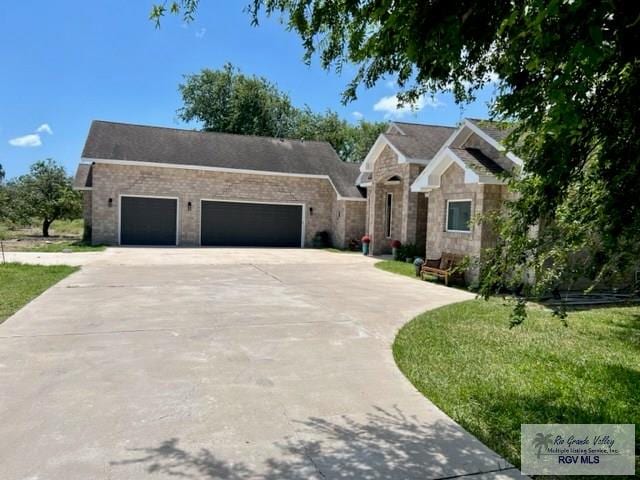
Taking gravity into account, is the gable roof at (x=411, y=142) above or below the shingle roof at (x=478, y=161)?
above

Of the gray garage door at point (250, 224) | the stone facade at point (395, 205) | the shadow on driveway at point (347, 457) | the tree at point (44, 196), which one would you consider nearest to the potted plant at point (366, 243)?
the stone facade at point (395, 205)

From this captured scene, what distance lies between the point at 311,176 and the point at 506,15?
22.4 metres

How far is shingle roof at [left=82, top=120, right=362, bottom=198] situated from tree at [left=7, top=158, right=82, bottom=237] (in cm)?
579

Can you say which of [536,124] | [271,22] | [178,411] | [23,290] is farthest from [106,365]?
[23,290]

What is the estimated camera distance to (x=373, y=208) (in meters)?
20.4

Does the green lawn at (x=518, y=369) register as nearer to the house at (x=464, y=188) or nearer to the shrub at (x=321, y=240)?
the house at (x=464, y=188)

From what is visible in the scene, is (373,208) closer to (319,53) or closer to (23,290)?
(23,290)

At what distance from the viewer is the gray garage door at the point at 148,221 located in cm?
2238

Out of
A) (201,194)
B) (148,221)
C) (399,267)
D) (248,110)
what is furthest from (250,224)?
(248,110)

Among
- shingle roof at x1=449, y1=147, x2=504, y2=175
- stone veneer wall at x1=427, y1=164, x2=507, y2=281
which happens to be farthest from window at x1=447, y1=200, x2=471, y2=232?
shingle roof at x1=449, y1=147, x2=504, y2=175

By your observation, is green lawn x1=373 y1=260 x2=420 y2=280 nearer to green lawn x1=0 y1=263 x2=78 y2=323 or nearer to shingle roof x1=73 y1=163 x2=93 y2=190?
green lawn x1=0 y1=263 x2=78 y2=323

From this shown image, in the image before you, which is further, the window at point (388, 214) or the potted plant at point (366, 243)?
the window at point (388, 214)

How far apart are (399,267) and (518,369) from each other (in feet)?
34.9

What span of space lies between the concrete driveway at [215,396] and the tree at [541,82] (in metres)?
1.54
